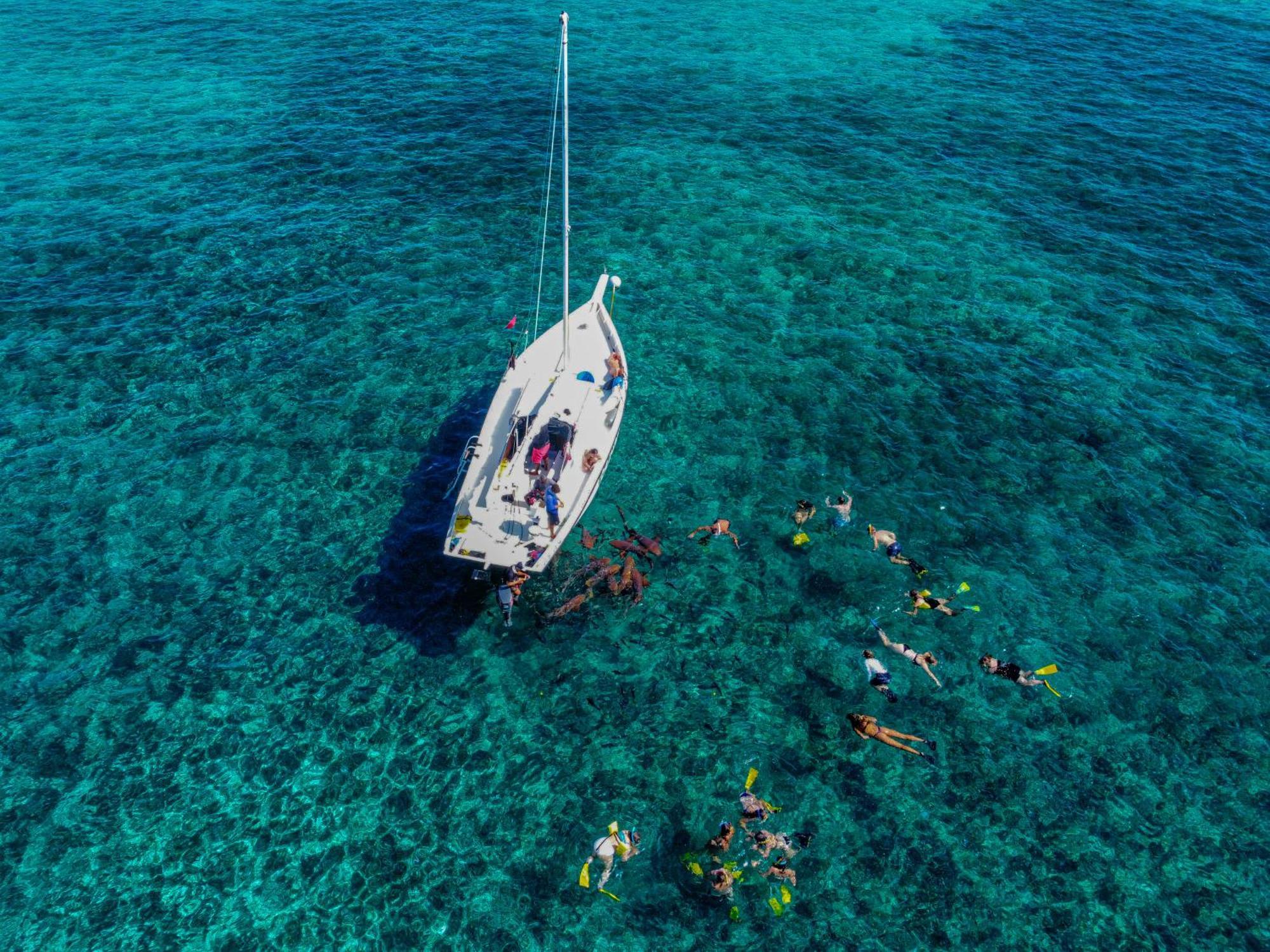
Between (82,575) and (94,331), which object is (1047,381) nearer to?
(82,575)

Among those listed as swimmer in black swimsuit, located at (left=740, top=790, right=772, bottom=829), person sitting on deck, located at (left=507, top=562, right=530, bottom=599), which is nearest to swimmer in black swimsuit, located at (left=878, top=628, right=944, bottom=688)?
swimmer in black swimsuit, located at (left=740, top=790, right=772, bottom=829)

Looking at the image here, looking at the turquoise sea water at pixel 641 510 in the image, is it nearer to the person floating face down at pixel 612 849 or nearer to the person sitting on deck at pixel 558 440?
the person floating face down at pixel 612 849

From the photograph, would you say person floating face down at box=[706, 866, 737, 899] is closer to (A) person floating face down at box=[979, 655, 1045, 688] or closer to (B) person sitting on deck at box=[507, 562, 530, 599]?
(B) person sitting on deck at box=[507, 562, 530, 599]

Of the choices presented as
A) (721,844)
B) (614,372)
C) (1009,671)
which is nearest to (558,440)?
(614,372)

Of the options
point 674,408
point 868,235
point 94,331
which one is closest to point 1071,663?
point 674,408

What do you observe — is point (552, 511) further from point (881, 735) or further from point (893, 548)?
point (893, 548)

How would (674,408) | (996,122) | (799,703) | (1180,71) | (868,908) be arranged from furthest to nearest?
(1180,71) < (996,122) < (674,408) < (799,703) < (868,908)

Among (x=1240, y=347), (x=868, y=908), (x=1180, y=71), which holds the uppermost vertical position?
(x=1180, y=71)
